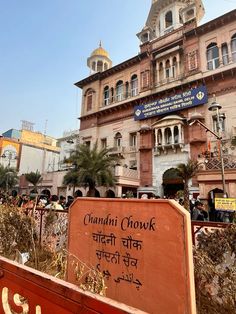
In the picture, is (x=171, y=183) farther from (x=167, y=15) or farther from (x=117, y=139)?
(x=167, y=15)

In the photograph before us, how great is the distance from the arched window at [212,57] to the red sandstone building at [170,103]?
0.26ft

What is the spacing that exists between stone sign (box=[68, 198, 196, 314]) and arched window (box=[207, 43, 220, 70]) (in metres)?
19.8

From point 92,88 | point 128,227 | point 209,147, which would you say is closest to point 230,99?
point 209,147

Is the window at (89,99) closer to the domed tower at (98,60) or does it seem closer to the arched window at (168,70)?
the domed tower at (98,60)

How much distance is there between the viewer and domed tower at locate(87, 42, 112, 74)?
2858 cm

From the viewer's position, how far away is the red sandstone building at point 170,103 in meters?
17.7

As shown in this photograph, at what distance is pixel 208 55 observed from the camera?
1966cm

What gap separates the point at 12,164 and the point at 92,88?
65.8 feet

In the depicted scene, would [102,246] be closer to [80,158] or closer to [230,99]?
[80,158]

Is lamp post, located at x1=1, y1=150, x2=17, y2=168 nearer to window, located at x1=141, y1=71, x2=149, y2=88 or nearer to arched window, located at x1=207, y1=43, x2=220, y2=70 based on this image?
window, located at x1=141, y1=71, x2=149, y2=88

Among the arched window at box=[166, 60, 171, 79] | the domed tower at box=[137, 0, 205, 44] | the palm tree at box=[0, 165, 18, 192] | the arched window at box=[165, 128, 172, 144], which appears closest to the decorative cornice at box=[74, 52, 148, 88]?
the arched window at box=[166, 60, 171, 79]

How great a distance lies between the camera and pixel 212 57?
63.8 feet

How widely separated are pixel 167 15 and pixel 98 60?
900 centimetres

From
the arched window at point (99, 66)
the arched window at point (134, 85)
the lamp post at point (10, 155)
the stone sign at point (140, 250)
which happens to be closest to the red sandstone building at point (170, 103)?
the arched window at point (134, 85)
